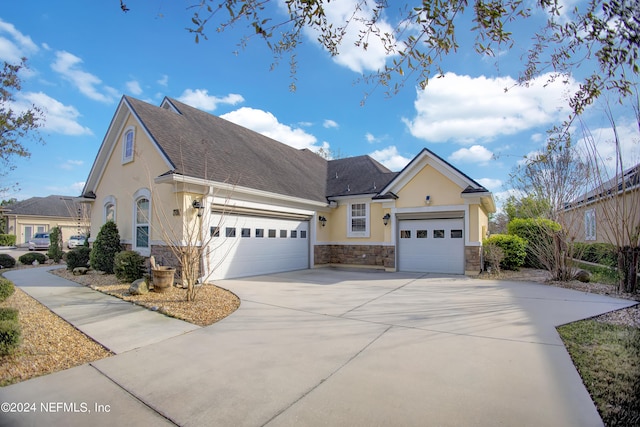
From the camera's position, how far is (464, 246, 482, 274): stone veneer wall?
41.6 feet

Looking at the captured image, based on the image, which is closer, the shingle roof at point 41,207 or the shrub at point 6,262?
the shrub at point 6,262

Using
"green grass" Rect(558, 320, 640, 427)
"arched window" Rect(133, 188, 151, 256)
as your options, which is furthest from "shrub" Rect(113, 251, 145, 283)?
"green grass" Rect(558, 320, 640, 427)

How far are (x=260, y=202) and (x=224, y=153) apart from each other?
2.52 m

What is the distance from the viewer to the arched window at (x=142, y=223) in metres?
11.3

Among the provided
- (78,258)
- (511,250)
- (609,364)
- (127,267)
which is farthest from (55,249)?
(511,250)

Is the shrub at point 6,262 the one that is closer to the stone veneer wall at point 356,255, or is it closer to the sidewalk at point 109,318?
the sidewalk at point 109,318

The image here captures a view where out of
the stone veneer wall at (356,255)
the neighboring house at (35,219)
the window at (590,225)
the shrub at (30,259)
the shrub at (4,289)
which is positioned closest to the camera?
the shrub at (4,289)

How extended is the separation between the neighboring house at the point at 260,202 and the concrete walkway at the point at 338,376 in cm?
470

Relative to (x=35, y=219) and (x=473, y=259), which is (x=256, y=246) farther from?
(x=35, y=219)

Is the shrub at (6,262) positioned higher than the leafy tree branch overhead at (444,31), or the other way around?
the leafy tree branch overhead at (444,31)

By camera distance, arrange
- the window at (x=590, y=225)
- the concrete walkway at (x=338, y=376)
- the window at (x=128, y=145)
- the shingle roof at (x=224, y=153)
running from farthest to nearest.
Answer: the window at (x=590, y=225), the window at (x=128, y=145), the shingle roof at (x=224, y=153), the concrete walkway at (x=338, y=376)

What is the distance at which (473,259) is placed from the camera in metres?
12.7

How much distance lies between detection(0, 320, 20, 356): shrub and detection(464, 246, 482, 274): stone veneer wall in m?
13.0

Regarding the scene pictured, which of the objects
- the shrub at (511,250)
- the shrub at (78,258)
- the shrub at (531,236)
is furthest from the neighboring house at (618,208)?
the shrub at (78,258)
